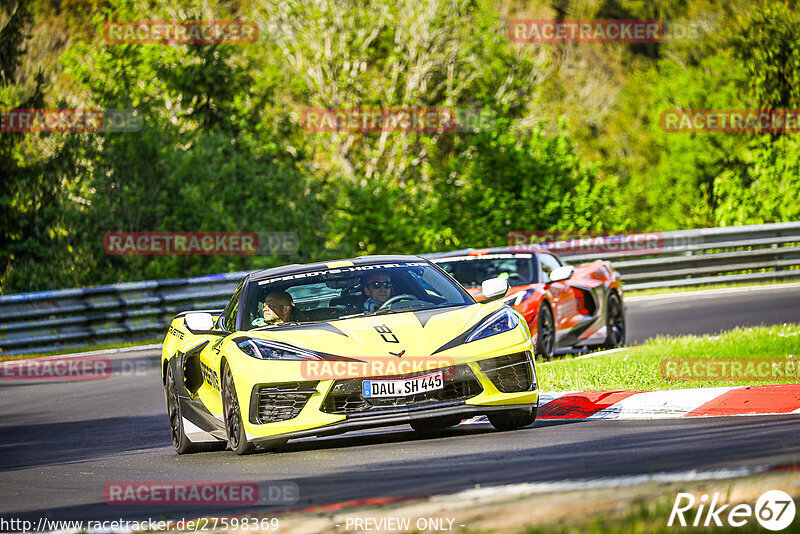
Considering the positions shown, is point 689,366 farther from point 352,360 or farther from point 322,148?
point 322,148

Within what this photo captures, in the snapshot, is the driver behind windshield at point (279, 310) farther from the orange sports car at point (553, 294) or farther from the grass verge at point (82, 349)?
the grass verge at point (82, 349)

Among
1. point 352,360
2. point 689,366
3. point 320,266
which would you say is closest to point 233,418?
point 352,360

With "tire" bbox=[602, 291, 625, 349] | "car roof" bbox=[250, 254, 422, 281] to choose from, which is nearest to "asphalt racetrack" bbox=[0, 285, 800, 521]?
"car roof" bbox=[250, 254, 422, 281]

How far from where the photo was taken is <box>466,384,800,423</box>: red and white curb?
363 inches

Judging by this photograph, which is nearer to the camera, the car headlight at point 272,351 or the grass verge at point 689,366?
the car headlight at point 272,351

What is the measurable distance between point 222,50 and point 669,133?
23087 millimetres

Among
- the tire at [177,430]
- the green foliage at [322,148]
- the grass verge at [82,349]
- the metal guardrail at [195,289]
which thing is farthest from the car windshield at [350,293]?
the green foliage at [322,148]

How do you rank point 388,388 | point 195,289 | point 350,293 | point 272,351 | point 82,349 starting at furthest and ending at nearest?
point 195,289 < point 82,349 < point 350,293 < point 272,351 < point 388,388

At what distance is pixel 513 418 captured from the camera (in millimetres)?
9492

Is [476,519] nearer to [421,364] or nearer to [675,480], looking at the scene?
[675,480]

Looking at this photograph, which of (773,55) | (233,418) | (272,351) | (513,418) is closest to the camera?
(272,351)

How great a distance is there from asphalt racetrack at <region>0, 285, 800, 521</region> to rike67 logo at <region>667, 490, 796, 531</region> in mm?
997

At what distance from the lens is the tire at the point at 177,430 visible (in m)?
10.4

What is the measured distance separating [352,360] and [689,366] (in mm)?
4230
